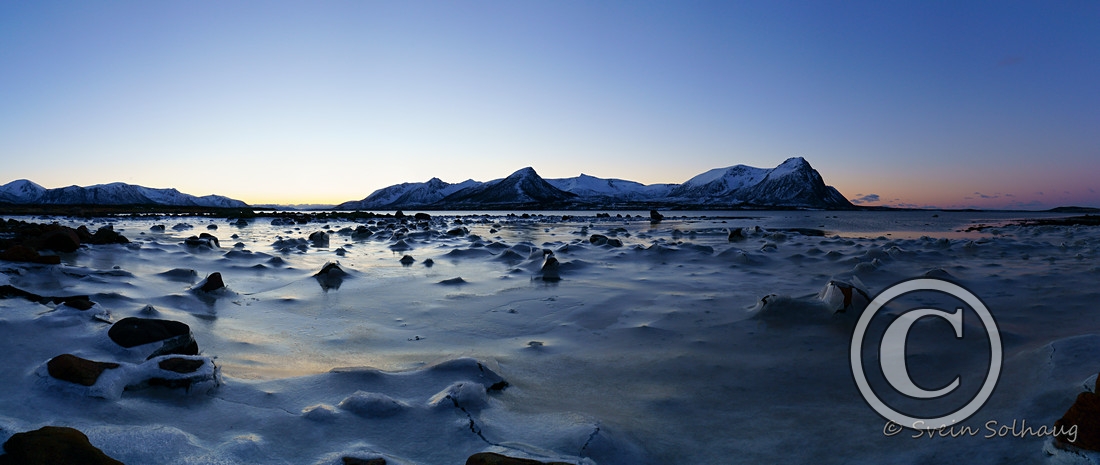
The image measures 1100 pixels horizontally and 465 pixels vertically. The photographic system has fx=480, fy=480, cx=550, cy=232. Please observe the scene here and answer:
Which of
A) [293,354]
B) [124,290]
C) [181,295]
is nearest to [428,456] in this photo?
[293,354]

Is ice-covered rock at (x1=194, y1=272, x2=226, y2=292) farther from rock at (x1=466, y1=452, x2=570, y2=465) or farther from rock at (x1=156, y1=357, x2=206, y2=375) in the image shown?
rock at (x1=466, y1=452, x2=570, y2=465)

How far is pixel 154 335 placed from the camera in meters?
2.85

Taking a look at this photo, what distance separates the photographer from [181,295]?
4785 millimetres

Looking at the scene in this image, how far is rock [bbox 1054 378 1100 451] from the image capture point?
5.33ft

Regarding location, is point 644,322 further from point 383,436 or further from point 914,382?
point 383,436

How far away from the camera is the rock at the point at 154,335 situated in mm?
2801

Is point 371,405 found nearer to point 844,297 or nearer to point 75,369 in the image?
point 75,369

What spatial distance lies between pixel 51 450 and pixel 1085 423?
3.44 meters

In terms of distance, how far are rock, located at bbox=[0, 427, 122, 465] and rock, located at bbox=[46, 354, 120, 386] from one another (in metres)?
0.69

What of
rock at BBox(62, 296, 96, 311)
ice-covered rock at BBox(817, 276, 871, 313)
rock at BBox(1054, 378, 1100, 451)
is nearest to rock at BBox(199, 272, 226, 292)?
rock at BBox(62, 296, 96, 311)

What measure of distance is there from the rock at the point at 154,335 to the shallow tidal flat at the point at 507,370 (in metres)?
0.07

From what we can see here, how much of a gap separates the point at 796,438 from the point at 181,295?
5.47 m

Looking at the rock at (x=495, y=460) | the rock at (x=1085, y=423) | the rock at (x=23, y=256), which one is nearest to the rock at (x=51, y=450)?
the rock at (x=495, y=460)

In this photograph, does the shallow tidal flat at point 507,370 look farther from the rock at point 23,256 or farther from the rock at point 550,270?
the rock at point 550,270
